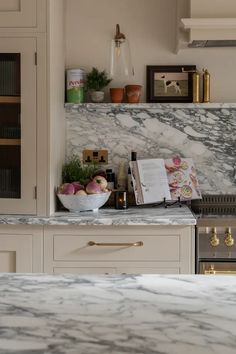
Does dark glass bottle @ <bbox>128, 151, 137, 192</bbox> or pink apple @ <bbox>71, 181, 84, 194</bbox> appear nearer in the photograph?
pink apple @ <bbox>71, 181, 84, 194</bbox>

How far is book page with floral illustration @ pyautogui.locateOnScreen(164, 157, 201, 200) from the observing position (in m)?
3.18

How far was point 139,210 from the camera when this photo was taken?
301 centimetres

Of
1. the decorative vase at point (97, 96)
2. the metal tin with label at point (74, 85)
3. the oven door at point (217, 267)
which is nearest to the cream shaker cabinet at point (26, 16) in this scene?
the metal tin with label at point (74, 85)

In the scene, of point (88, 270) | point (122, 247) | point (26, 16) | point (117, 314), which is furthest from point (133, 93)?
point (117, 314)

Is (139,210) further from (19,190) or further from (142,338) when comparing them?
(142,338)

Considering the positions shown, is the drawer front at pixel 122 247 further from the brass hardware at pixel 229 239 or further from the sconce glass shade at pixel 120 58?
the sconce glass shade at pixel 120 58

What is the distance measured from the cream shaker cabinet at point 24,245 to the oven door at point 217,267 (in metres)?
0.80

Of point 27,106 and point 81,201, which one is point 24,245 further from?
point 27,106

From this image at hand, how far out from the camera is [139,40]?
3262mm

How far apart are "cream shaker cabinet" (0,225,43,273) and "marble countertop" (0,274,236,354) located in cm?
135

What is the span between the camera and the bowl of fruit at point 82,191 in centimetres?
287

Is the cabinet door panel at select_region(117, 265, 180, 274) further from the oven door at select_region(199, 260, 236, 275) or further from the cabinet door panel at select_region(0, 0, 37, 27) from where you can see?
the cabinet door panel at select_region(0, 0, 37, 27)

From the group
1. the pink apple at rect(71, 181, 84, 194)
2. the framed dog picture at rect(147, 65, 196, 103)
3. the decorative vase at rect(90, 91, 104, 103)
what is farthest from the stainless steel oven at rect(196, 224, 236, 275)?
the decorative vase at rect(90, 91, 104, 103)

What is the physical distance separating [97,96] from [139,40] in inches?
16.8
